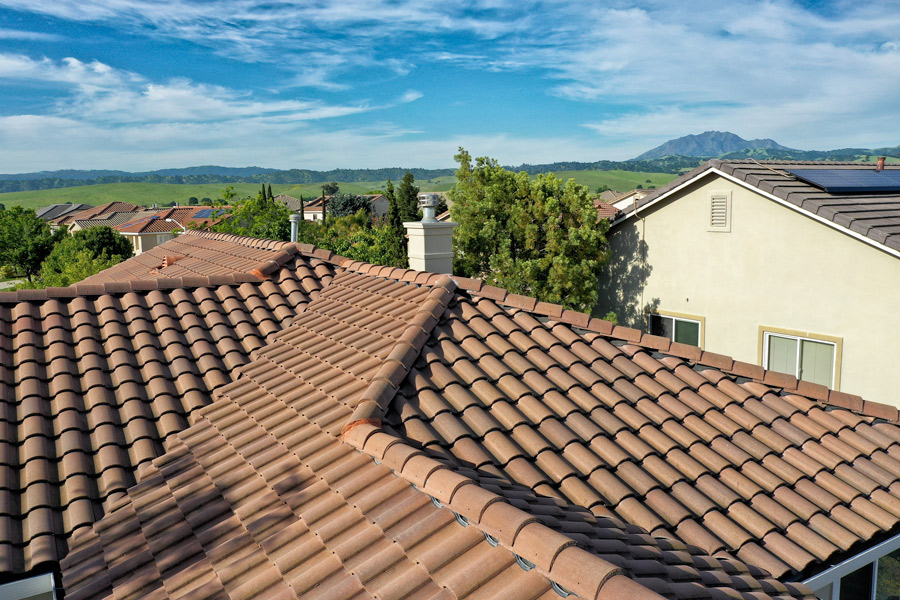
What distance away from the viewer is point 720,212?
1528cm

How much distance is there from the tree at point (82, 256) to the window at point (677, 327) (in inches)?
1216

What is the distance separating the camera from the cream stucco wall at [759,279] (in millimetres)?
12234

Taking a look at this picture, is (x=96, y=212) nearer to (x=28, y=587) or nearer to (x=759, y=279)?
(x=759, y=279)

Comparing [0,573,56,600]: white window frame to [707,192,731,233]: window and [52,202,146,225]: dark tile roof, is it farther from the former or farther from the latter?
[52,202,146,225]: dark tile roof

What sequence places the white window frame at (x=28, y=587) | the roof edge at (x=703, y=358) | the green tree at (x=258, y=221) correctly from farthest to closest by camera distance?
the green tree at (x=258, y=221) → the roof edge at (x=703, y=358) → the white window frame at (x=28, y=587)

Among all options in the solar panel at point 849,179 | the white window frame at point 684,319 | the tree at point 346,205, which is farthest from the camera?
the tree at point 346,205

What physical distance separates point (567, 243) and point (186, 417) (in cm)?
1405

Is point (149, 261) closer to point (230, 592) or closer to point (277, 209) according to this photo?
point (277, 209)

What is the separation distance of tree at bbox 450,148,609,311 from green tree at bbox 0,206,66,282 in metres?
71.8

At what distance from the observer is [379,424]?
497 cm

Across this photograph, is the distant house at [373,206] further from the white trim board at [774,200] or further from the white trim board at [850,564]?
the white trim board at [850,564]

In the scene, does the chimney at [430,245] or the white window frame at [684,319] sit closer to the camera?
the chimney at [430,245]

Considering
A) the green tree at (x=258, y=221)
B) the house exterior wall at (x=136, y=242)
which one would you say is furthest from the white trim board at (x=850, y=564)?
the house exterior wall at (x=136, y=242)

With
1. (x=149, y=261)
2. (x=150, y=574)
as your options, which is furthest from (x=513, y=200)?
(x=150, y=574)
